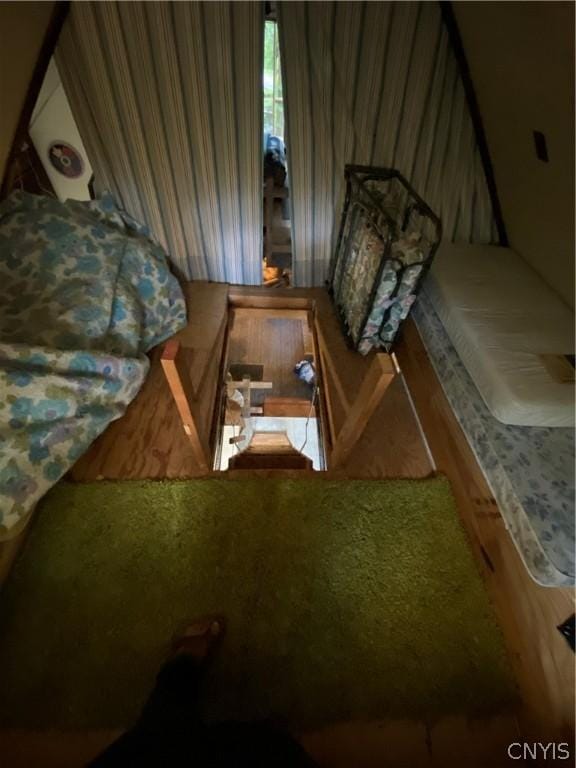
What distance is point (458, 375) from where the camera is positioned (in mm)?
1591

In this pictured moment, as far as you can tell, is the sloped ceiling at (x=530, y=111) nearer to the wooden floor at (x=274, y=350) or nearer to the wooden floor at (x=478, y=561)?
the wooden floor at (x=478, y=561)

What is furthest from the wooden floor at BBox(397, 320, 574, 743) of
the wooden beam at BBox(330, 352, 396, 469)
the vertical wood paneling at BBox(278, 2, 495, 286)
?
the vertical wood paneling at BBox(278, 2, 495, 286)

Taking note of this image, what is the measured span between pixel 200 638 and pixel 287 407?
7.56 ft

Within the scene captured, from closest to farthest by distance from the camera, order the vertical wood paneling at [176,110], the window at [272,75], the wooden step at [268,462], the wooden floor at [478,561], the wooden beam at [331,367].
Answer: the wooden floor at [478,561]
the vertical wood paneling at [176,110]
the window at [272,75]
the wooden beam at [331,367]
the wooden step at [268,462]

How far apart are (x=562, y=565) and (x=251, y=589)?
0.96 meters

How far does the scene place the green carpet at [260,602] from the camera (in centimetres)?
107

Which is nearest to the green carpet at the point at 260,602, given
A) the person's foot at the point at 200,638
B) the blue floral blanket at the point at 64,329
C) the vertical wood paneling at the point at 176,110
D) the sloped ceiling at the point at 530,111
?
the person's foot at the point at 200,638

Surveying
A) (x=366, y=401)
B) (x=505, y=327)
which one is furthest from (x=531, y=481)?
(x=505, y=327)

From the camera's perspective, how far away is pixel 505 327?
1.54m

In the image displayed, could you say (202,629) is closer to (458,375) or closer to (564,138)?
(458,375)

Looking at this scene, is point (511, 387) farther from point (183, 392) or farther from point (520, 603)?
point (183, 392)

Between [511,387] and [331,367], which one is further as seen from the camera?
[331,367]

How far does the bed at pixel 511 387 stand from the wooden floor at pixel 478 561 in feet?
0.45

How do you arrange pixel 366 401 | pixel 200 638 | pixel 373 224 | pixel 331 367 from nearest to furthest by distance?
pixel 200 638 < pixel 366 401 < pixel 373 224 < pixel 331 367
